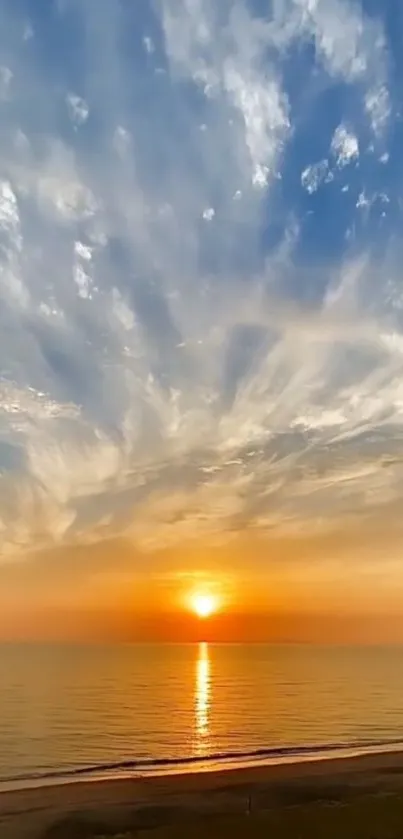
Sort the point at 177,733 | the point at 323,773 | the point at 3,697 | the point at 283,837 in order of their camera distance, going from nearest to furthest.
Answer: the point at 283,837 → the point at 323,773 → the point at 177,733 → the point at 3,697

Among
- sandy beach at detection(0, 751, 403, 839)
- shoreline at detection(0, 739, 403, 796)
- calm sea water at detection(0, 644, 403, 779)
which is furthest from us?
calm sea water at detection(0, 644, 403, 779)

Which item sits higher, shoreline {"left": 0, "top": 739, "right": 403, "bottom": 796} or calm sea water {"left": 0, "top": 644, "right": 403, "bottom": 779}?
calm sea water {"left": 0, "top": 644, "right": 403, "bottom": 779}

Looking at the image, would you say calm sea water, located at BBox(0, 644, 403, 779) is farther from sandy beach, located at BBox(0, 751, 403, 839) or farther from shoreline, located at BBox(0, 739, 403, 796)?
sandy beach, located at BBox(0, 751, 403, 839)

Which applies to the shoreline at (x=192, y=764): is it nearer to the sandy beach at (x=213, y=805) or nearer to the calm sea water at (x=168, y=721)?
the calm sea water at (x=168, y=721)

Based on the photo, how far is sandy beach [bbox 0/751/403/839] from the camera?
2230cm

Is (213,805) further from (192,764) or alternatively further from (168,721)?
(168,721)

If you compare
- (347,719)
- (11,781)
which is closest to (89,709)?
(347,719)

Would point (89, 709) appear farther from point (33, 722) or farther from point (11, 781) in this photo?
point (11, 781)

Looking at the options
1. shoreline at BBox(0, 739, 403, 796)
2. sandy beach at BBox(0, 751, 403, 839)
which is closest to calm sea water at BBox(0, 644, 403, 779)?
shoreline at BBox(0, 739, 403, 796)

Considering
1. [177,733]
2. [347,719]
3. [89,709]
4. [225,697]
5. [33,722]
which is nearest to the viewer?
[177,733]

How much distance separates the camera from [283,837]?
21.1m

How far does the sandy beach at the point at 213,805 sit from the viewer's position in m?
22.3

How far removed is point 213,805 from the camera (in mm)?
25750

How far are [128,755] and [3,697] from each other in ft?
158
